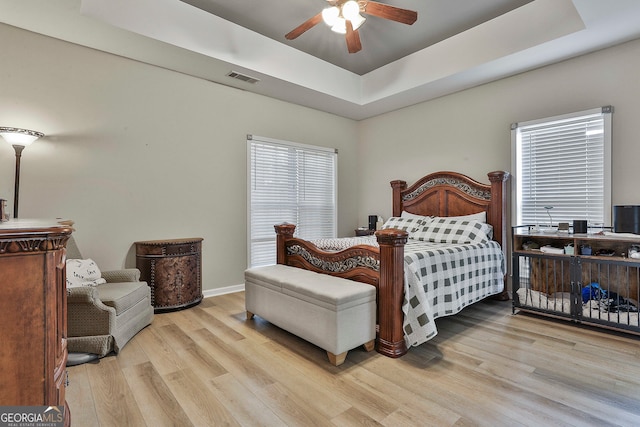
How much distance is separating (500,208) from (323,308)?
2.71 m

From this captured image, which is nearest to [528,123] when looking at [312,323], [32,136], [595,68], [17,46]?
[595,68]

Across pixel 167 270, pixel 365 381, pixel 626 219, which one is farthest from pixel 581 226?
pixel 167 270

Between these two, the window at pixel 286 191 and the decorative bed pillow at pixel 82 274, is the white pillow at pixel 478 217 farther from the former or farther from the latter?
the decorative bed pillow at pixel 82 274

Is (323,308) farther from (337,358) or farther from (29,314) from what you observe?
(29,314)

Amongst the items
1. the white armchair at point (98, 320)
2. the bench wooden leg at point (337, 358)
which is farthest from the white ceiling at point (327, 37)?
the bench wooden leg at point (337, 358)

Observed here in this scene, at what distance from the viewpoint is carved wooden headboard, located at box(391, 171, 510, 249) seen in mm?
3777

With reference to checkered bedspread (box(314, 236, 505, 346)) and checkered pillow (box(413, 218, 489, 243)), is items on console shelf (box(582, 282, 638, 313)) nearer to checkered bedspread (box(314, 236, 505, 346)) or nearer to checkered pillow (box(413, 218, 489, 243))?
checkered bedspread (box(314, 236, 505, 346))

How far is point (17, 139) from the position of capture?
2662mm

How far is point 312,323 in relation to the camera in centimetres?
240

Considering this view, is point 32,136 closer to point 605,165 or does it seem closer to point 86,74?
point 86,74

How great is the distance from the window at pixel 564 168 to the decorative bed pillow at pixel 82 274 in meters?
4.60

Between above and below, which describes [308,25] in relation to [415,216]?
above

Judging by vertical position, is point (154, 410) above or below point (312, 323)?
below

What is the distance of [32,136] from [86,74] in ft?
2.99
